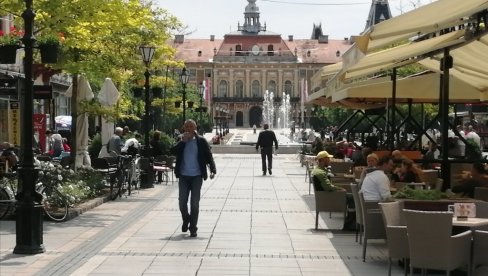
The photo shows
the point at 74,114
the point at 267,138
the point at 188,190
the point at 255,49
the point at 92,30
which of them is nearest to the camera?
the point at 188,190

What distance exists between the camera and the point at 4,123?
39.3m

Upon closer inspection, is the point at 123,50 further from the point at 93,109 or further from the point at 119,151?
the point at 119,151

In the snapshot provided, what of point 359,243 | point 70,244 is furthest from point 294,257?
point 70,244

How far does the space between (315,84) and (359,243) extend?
10.8 meters

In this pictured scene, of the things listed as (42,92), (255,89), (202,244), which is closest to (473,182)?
(202,244)

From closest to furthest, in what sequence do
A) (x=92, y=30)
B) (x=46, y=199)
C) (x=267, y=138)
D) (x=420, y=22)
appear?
(x=420, y=22)
(x=46, y=199)
(x=92, y=30)
(x=267, y=138)

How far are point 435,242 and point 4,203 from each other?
8551 mm

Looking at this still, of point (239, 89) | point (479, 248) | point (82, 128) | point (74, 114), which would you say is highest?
point (239, 89)

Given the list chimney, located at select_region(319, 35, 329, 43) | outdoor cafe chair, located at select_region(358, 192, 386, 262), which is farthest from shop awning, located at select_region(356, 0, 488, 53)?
chimney, located at select_region(319, 35, 329, 43)

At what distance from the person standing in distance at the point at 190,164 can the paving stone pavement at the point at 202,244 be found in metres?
0.52

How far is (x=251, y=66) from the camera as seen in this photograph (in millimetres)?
163625

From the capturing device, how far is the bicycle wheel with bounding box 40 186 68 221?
15203mm

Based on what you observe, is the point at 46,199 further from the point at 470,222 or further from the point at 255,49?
the point at 255,49

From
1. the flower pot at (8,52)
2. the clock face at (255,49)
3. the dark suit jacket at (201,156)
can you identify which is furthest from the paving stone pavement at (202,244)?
the clock face at (255,49)
